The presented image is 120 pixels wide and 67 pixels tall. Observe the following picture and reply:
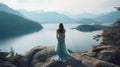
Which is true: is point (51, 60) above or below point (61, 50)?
below

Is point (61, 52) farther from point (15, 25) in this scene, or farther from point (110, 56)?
point (15, 25)

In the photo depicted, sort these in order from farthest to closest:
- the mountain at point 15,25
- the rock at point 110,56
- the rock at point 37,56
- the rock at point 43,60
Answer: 1. the mountain at point 15,25
2. the rock at point 37,56
3. the rock at point 110,56
4. the rock at point 43,60

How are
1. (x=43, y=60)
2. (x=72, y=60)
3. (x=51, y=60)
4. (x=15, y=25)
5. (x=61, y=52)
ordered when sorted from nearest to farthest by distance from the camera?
(x=72, y=60) < (x=51, y=60) < (x=61, y=52) < (x=43, y=60) < (x=15, y=25)

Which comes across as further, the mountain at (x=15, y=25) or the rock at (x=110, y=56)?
the mountain at (x=15, y=25)

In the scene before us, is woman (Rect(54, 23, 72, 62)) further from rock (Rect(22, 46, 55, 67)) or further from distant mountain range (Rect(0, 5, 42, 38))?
distant mountain range (Rect(0, 5, 42, 38))

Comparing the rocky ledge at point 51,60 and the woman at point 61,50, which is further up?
the woman at point 61,50

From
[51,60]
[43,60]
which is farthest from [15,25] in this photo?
[51,60]

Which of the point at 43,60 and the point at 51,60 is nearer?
the point at 51,60

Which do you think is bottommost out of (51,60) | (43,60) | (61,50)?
(43,60)

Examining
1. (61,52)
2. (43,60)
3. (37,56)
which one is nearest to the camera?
(61,52)

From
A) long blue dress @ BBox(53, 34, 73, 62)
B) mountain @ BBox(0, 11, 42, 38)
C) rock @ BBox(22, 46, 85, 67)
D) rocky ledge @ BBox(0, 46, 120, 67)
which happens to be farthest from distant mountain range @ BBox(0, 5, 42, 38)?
long blue dress @ BBox(53, 34, 73, 62)

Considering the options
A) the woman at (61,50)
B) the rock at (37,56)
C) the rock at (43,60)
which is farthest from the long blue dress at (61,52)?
the rock at (37,56)

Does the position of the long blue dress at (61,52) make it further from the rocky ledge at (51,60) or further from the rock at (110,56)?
the rock at (110,56)

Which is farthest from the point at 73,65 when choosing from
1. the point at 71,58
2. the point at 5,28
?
the point at 5,28
